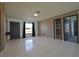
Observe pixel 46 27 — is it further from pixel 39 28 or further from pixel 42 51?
pixel 42 51

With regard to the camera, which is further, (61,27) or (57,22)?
(57,22)

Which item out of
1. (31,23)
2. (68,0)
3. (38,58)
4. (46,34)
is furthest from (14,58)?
(31,23)

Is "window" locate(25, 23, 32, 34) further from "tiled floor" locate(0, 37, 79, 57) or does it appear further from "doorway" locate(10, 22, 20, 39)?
"tiled floor" locate(0, 37, 79, 57)

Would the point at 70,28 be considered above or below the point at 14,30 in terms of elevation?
above

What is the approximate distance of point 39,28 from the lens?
12.2 m

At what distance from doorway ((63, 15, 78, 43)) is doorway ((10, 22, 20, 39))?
5101 mm

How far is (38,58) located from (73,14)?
444 cm

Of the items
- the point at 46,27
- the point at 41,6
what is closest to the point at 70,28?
the point at 41,6

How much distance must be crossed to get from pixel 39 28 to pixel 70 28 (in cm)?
580

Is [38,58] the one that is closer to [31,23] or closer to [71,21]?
[71,21]

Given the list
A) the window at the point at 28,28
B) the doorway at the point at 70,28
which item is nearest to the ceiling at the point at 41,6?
the doorway at the point at 70,28

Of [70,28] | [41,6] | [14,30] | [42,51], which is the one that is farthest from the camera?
[14,30]

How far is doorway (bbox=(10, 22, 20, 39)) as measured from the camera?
365 inches

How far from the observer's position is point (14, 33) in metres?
9.56
